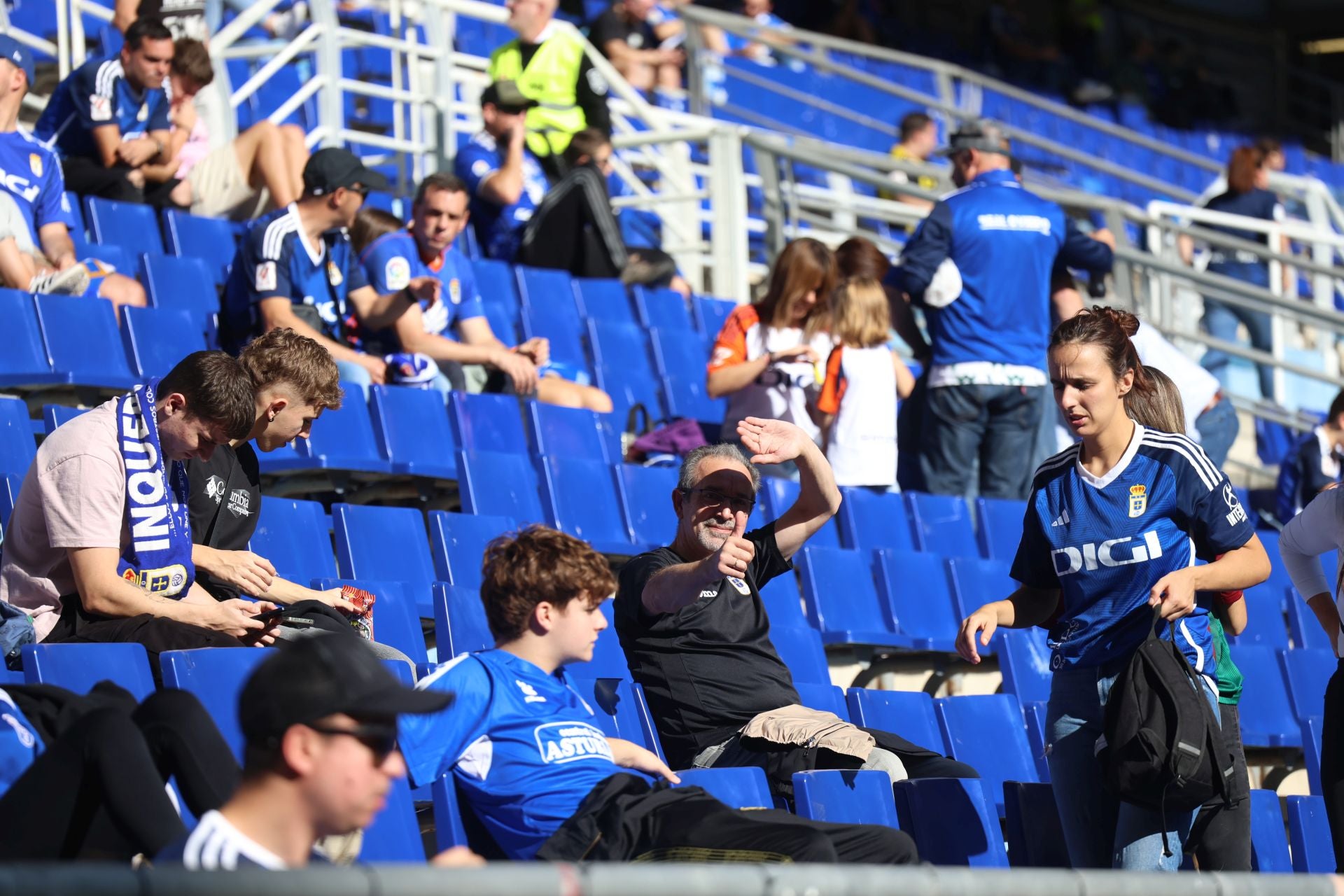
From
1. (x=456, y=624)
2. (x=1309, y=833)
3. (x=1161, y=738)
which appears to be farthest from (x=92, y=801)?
(x=1309, y=833)

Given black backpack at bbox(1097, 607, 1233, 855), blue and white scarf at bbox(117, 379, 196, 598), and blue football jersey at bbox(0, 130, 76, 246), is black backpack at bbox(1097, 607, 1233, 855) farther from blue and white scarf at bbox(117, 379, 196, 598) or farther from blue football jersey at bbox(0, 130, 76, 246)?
blue football jersey at bbox(0, 130, 76, 246)

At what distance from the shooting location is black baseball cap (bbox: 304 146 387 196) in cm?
519

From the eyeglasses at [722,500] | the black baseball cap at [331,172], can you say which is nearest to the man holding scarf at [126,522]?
the eyeglasses at [722,500]

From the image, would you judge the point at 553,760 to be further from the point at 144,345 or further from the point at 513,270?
the point at 513,270

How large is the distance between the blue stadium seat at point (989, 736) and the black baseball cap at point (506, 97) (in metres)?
3.66

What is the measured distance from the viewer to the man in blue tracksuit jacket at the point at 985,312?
577 centimetres

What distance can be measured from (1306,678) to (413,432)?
9.02ft

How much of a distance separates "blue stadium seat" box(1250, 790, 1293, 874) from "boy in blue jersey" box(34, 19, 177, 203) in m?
4.32

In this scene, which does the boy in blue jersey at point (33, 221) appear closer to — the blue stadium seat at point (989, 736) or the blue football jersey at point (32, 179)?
the blue football jersey at point (32, 179)

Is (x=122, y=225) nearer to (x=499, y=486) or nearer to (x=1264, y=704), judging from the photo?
(x=499, y=486)

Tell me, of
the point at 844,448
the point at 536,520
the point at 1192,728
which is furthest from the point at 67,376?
the point at 1192,728

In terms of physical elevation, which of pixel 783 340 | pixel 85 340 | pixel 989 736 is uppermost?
pixel 85 340

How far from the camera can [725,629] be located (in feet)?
11.4

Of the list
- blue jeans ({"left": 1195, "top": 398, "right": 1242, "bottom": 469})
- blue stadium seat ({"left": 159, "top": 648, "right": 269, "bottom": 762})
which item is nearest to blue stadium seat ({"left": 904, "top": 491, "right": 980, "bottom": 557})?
blue jeans ({"left": 1195, "top": 398, "right": 1242, "bottom": 469})
